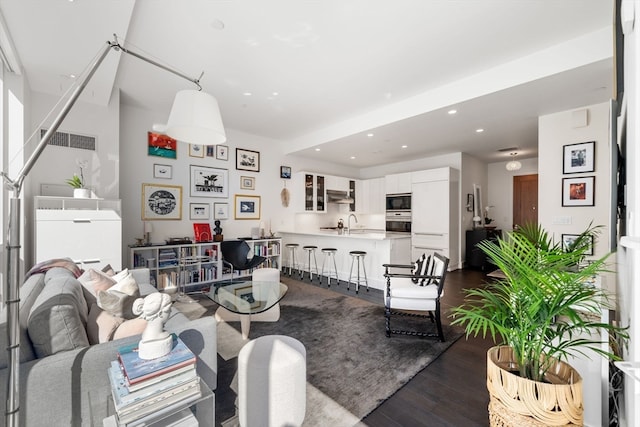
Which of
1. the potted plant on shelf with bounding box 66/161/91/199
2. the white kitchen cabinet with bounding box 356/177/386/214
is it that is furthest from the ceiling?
the white kitchen cabinet with bounding box 356/177/386/214

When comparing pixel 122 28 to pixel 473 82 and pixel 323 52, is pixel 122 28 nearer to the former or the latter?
pixel 323 52

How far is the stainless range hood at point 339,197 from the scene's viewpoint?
740 cm

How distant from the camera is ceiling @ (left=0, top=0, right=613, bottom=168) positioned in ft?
7.70

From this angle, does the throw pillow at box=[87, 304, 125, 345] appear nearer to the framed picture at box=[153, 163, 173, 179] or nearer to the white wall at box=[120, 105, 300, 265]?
the white wall at box=[120, 105, 300, 265]

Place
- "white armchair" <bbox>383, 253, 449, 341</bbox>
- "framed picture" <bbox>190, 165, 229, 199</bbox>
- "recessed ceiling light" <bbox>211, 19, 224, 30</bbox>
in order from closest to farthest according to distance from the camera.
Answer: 1. "recessed ceiling light" <bbox>211, 19, 224, 30</bbox>
2. "white armchair" <bbox>383, 253, 449, 341</bbox>
3. "framed picture" <bbox>190, 165, 229, 199</bbox>

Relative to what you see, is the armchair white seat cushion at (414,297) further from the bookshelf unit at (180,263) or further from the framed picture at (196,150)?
the framed picture at (196,150)

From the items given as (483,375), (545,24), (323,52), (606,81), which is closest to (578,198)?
(606,81)

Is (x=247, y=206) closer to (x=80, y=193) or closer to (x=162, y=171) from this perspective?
(x=162, y=171)

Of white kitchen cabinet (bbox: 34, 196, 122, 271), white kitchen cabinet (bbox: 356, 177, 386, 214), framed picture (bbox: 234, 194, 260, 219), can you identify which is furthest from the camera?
white kitchen cabinet (bbox: 356, 177, 386, 214)

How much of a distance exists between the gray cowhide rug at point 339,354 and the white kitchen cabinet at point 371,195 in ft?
14.3

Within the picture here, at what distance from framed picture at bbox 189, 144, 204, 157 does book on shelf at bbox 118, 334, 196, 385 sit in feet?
14.9

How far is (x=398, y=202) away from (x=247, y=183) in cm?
379

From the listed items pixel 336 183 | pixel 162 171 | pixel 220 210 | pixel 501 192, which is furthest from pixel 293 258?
pixel 501 192

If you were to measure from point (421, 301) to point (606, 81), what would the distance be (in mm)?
3226
